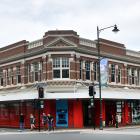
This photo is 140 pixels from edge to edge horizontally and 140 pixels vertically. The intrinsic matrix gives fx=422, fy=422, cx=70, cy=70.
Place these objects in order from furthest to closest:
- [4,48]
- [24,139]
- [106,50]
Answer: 1. [4,48]
2. [106,50]
3. [24,139]

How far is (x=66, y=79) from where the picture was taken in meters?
42.2

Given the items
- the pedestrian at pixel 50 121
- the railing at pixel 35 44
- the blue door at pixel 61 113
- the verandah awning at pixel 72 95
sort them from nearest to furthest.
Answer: the pedestrian at pixel 50 121
the verandah awning at pixel 72 95
the blue door at pixel 61 113
the railing at pixel 35 44

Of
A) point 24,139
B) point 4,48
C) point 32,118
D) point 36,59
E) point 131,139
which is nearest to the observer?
point 131,139

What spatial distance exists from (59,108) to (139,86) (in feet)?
50.6

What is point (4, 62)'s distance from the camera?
50812 millimetres

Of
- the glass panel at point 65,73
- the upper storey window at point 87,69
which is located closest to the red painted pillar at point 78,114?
the glass panel at point 65,73

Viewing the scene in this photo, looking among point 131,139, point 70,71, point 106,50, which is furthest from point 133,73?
point 131,139

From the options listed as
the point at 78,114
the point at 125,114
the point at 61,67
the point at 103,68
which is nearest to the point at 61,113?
the point at 78,114

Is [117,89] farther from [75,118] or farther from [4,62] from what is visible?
[4,62]

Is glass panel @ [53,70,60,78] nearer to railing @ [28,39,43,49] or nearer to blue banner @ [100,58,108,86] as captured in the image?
railing @ [28,39,43,49]

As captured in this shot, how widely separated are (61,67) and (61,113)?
15.1 ft

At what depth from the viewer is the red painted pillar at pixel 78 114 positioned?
4181 cm

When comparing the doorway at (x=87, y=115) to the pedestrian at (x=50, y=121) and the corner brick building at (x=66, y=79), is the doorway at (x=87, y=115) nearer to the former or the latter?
the corner brick building at (x=66, y=79)

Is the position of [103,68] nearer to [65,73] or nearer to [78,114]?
[65,73]
